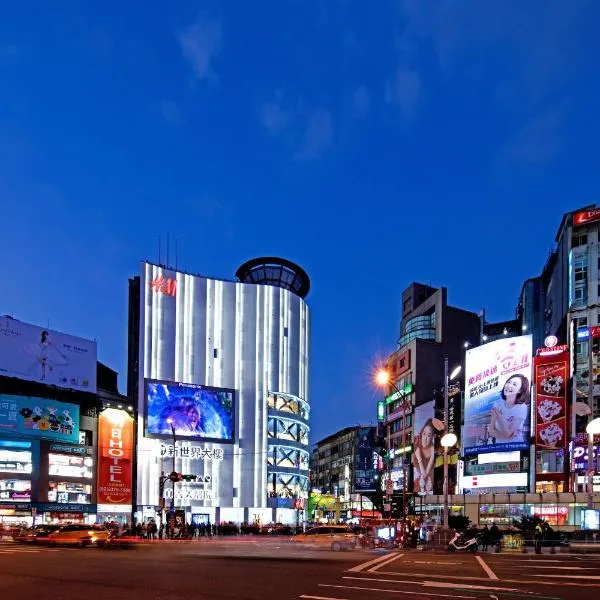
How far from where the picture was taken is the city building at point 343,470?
150m

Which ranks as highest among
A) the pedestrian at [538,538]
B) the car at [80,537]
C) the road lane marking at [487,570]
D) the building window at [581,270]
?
the building window at [581,270]

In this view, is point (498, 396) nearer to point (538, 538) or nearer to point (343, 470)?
point (538, 538)

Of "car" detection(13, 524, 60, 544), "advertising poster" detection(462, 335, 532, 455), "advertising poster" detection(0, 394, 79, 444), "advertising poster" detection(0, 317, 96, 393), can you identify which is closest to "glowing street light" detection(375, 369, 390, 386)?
"car" detection(13, 524, 60, 544)

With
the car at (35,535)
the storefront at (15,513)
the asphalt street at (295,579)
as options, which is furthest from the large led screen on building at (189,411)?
the asphalt street at (295,579)

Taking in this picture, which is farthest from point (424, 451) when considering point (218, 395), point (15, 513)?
point (15, 513)

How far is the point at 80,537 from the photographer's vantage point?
43531 mm

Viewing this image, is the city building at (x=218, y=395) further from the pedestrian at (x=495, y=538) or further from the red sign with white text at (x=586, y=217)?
the pedestrian at (x=495, y=538)

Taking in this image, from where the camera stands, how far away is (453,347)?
416 feet

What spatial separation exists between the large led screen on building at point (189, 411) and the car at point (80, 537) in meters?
49.8

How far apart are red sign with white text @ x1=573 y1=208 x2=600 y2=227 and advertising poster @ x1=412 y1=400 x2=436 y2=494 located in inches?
1230

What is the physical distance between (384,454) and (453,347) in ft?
67.3

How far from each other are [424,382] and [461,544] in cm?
8268

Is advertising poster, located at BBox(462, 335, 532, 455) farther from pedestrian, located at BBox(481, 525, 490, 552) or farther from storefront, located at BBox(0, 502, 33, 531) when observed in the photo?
storefront, located at BBox(0, 502, 33, 531)

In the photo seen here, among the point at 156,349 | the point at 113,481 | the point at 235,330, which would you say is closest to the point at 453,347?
the point at 235,330
